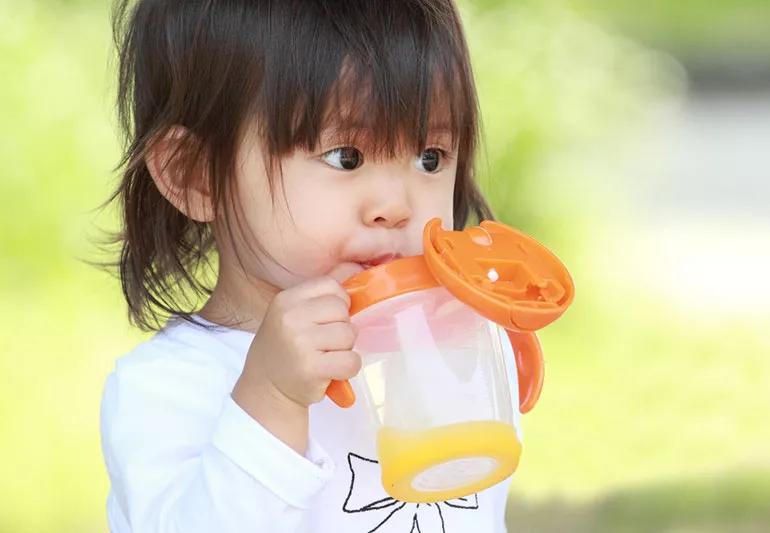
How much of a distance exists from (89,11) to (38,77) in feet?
0.50

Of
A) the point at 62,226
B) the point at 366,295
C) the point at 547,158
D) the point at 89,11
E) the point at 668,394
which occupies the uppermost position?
the point at 366,295

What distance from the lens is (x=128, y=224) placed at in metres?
1.00

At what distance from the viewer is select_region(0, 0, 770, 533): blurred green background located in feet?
6.04

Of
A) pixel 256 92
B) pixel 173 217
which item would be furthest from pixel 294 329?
pixel 173 217

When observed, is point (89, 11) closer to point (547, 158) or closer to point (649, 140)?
point (547, 158)

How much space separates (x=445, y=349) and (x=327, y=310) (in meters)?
0.08

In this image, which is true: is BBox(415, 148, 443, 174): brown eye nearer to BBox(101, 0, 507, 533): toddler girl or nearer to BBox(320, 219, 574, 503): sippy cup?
BBox(101, 0, 507, 533): toddler girl

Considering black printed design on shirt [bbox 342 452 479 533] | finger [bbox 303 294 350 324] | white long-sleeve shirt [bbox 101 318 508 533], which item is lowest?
black printed design on shirt [bbox 342 452 479 533]

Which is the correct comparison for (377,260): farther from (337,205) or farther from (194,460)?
(194,460)

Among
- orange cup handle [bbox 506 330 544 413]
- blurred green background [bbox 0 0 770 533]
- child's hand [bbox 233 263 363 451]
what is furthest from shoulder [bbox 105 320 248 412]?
blurred green background [bbox 0 0 770 533]

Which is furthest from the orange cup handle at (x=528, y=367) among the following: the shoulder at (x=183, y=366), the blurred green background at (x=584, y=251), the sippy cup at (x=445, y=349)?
the blurred green background at (x=584, y=251)

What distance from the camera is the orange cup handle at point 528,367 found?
2.80ft

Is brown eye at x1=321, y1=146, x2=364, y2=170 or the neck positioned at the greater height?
brown eye at x1=321, y1=146, x2=364, y2=170

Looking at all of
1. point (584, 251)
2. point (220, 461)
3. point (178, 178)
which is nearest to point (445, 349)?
point (220, 461)
